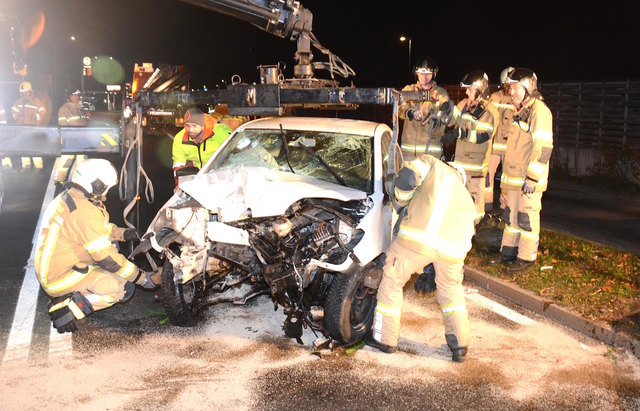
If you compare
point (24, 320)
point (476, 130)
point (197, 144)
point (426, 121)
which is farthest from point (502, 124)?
point (24, 320)

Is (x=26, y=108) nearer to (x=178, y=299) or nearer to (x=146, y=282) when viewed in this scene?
A: (x=146, y=282)

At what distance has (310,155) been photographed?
20.3ft

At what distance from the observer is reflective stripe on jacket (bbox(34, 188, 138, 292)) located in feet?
17.7

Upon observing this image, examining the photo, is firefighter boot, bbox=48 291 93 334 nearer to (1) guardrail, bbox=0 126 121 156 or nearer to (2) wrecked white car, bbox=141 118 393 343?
(2) wrecked white car, bbox=141 118 393 343

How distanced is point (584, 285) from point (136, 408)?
4676mm

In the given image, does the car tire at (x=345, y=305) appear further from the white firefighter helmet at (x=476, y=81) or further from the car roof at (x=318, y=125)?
the white firefighter helmet at (x=476, y=81)

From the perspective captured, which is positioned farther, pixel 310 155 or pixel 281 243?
pixel 310 155

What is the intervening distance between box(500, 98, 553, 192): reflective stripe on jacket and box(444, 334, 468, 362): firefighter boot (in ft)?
8.18

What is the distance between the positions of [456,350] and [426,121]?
3.25 m

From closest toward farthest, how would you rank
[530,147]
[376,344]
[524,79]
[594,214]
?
[376,344] < [524,79] < [530,147] < [594,214]

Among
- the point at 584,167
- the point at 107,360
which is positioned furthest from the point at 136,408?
the point at 584,167

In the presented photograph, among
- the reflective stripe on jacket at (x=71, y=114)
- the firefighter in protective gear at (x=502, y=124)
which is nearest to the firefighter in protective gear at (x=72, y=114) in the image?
the reflective stripe on jacket at (x=71, y=114)

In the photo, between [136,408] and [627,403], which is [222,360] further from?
[627,403]

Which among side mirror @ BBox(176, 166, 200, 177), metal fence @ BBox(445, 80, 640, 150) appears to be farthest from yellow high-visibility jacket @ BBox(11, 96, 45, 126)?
metal fence @ BBox(445, 80, 640, 150)
